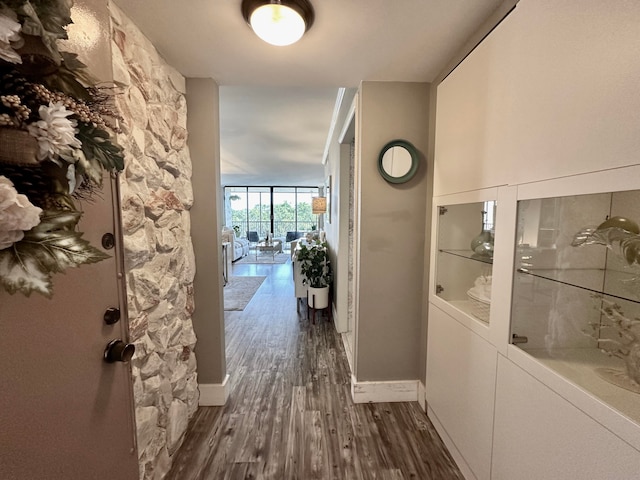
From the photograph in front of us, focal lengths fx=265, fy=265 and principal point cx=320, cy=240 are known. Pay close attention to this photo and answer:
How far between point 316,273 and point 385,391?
1.71 m

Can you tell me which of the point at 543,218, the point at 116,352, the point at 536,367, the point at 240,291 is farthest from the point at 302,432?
the point at 240,291

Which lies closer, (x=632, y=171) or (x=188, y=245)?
(x=632, y=171)

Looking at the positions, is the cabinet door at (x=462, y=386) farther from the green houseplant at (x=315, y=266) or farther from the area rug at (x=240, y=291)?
the area rug at (x=240, y=291)

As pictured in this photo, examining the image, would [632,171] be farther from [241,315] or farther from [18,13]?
[241,315]

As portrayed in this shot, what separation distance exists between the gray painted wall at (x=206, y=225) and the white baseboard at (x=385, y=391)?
40.1 inches

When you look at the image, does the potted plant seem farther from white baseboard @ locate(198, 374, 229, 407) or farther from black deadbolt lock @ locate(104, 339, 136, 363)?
black deadbolt lock @ locate(104, 339, 136, 363)

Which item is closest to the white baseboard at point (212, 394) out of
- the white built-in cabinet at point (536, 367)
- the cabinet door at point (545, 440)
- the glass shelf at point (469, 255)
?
the white built-in cabinet at point (536, 367)

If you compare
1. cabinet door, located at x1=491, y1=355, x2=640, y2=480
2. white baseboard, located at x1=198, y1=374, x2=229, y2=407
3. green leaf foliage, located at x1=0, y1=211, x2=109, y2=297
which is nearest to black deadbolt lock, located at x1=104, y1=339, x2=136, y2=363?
green leaf foliage, located at x1=0, y1=211, x2=109, y2=297

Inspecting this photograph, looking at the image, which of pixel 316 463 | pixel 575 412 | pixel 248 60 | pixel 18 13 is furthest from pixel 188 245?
pixel 575 412

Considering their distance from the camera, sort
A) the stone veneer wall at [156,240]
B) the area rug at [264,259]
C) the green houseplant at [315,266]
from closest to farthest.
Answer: the stone veneer wall at [156,240], the green houseplant at [315,266], the area rug at [264,259]

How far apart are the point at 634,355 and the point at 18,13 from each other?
178 cm

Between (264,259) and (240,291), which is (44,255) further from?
(264,259)

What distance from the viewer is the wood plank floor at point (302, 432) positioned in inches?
57.4

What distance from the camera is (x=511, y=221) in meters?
1.07
